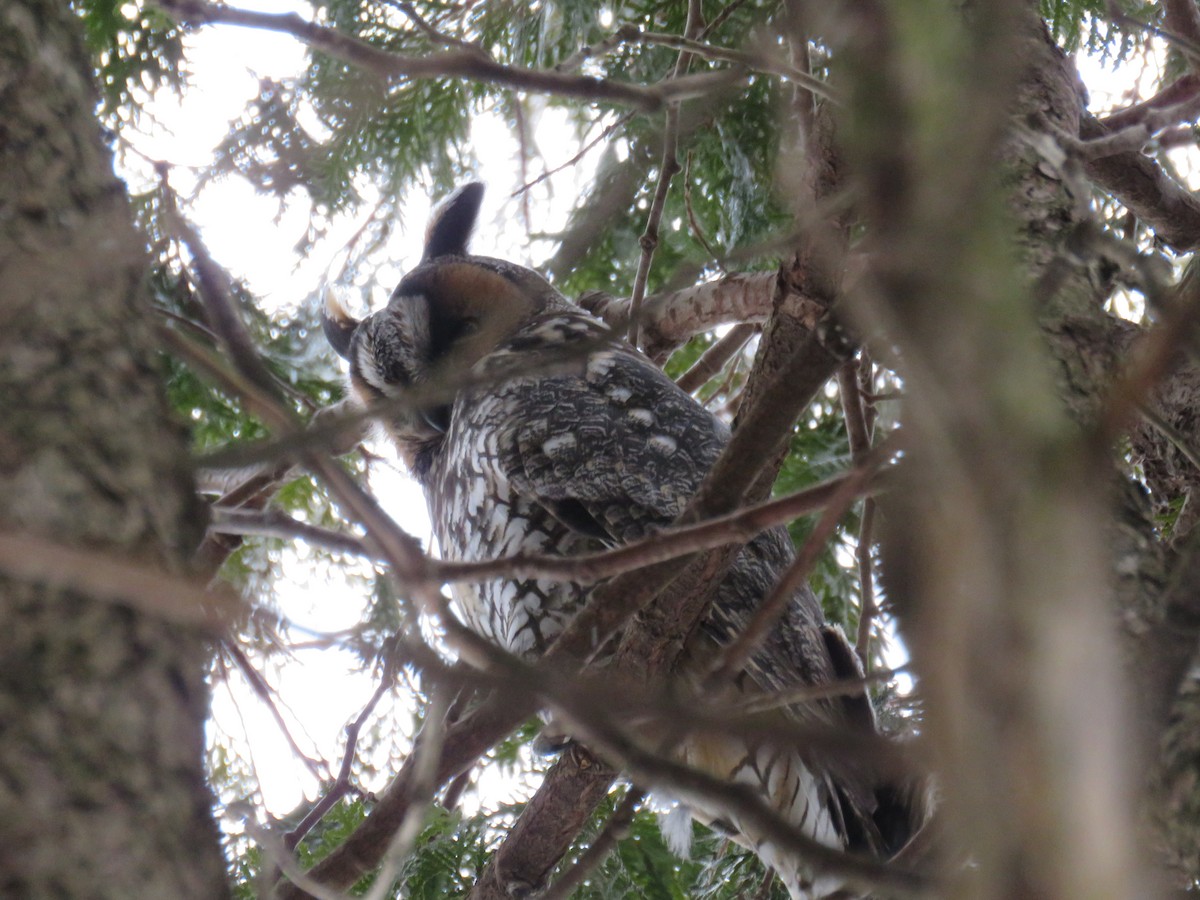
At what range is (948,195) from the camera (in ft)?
1.60

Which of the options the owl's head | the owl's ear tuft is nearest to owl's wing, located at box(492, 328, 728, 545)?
the owl's head

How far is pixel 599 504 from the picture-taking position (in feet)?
8.80

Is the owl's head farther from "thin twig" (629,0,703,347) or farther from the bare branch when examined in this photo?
the bare branch

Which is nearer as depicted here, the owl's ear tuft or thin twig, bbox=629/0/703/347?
thin twig, bbox=629/0/703/347

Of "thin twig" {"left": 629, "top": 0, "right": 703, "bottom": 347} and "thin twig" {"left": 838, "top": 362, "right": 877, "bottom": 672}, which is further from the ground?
"thin twig" {"left": 629, "top": 0, "right": 703, "bottom": 347}

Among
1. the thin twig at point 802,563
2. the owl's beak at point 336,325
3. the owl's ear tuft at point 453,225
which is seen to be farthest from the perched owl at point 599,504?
the thin twig at point 802,563

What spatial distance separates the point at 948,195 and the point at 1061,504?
0.13 m

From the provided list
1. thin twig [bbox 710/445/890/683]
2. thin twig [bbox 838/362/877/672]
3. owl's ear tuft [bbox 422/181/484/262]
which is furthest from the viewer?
owl's ear tuft [bbox 422/181/484/262]

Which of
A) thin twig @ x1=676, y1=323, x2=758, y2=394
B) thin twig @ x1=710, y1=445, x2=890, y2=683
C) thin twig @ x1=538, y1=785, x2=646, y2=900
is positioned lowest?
thin twig @ x1=710, y1=445, x2=890, y2=683

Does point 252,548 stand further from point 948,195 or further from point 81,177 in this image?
point 948,195

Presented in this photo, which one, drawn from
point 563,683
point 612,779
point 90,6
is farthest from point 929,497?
point 90,6

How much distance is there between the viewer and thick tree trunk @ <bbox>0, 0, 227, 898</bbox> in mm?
761

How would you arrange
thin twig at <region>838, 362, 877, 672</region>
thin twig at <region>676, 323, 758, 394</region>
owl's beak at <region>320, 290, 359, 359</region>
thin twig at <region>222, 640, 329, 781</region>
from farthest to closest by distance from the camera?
owl's beak at <region>320, 290, 359, 359</region> < thin twig at <region>676, 323, 758, 394</region> < thin twig at <region>838, 362, 877, 672</region> < thin twig at <region>222, 640, 329, 781</region>

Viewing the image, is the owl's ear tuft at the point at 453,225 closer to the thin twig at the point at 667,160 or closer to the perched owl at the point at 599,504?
the perched owl at the point at 599,504
